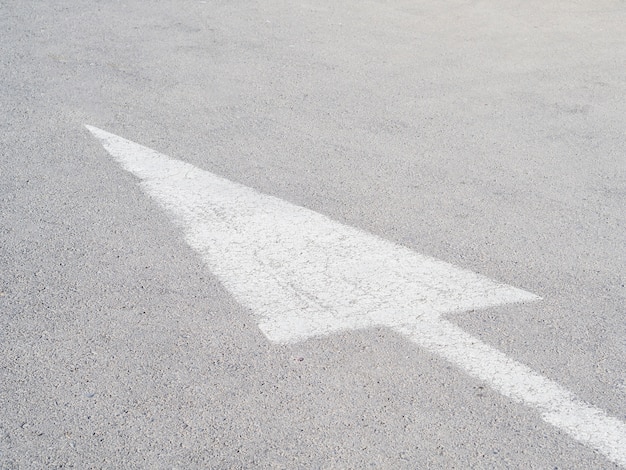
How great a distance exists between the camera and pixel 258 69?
831cm

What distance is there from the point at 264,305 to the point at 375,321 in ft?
1.93

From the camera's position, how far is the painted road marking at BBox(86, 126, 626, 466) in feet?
12.8

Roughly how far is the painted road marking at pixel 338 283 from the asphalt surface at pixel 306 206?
0.30ft

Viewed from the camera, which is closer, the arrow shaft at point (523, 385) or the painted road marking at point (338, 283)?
the arrow shaft at point (523, 385)

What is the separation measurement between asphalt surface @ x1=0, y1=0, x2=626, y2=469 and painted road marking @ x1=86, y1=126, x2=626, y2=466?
0.30 feet

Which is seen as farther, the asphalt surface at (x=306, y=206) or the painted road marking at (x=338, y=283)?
the painted road marking at (x=338, y=283)

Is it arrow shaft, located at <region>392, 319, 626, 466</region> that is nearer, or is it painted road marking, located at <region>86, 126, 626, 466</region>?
arrow shaft, located at <region>392, 319, 626, 466</region>

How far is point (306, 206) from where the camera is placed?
5.63 m

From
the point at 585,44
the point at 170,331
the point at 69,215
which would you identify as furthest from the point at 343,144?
the point at 585,44

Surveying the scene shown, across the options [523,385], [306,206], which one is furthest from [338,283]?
[523,385]

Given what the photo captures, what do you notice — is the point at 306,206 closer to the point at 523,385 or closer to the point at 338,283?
the point at 338,283

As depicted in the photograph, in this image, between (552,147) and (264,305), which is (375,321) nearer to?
(264,305)

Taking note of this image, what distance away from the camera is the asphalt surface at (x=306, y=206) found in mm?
3639

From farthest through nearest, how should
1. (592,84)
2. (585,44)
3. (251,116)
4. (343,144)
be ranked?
1. (585,44)
2. (592,84)
3. (251,116)
4. (343,144)
